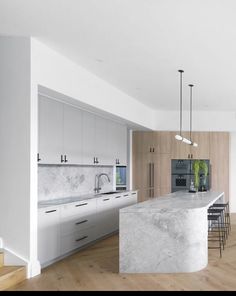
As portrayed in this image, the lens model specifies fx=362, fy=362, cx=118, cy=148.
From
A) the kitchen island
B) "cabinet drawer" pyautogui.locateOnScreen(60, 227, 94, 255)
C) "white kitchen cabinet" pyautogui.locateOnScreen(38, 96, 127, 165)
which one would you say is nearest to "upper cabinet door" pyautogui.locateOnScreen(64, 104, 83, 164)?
"white kitchen cabinet" pyautogui.locateOnScreen(38, 96, 127, 165)

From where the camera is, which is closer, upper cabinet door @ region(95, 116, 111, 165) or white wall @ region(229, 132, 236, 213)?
upper cabinet door @ region(95, 116, 111, 165)

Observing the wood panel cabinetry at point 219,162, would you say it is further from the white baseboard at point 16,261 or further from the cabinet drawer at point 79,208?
the white baseboard at point 16,261

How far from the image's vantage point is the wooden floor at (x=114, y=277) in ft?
12.7

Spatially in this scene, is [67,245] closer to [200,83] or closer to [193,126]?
[200,83]

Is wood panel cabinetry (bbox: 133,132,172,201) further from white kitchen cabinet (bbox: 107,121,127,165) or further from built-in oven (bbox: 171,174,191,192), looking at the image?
white kitchen cabinet (bbox: 107,121,127,165)

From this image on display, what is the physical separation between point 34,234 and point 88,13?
2517 mm

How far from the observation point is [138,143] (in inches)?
387

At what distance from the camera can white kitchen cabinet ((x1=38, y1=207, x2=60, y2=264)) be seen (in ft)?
15.0

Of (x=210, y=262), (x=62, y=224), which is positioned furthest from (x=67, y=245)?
(x=210, y=262)

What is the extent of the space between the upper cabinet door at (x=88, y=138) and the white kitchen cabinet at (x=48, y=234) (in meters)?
1.77

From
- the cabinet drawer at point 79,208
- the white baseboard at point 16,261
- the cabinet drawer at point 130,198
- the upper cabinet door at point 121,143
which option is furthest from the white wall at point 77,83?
the white baseboard at point 16,261

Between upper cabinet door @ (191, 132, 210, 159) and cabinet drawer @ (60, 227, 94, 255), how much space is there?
4.52 meters

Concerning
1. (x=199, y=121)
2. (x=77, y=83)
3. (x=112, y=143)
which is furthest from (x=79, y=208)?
(x=199, y=121)

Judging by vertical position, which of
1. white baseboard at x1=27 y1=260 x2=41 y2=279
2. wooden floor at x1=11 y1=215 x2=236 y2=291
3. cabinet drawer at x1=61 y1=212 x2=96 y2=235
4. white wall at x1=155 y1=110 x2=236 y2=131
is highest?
white wall at x1=155 y1=110 x2=236 y2=131
